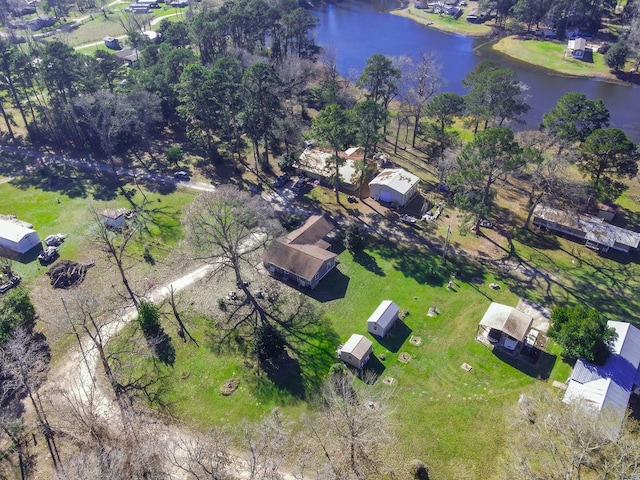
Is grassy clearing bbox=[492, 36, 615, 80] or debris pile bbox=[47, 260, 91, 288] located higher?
grassy clearing bbox=[492, 36, 615, 80]

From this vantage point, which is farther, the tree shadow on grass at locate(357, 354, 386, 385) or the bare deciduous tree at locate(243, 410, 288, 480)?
the tree shadow on grass at locate(357, 354, 386, 385)

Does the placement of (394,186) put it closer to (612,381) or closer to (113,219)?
(612,381)

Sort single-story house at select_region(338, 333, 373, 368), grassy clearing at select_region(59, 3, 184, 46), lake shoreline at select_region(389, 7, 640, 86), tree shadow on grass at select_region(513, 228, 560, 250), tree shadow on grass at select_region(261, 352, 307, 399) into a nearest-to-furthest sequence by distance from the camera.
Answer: tree shadow on grass at select_region(261, 352, 307, 399) → single-story house at select_region(338, 333, 373, 368) → tree shadow on grass at select_region(513, 228, 560, 250) → lake shoreline at select_region(389, 7, 640, 86) → grassy clearing at select_region(59, 3, 184, 46)

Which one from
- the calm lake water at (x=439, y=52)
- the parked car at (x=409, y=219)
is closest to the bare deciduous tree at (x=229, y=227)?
the parked car at (x=409, y=219)

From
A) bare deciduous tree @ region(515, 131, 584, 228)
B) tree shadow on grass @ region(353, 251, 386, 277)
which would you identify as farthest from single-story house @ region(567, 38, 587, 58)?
tree shadow on grass @ region(353, 251, 386, 277)

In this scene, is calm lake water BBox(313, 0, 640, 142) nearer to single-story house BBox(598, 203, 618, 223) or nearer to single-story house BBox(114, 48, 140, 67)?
single-story house BBox(598, 203, 618, 223)

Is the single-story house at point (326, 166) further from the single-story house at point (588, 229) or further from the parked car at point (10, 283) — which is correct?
the parked car at point (10, 283)
